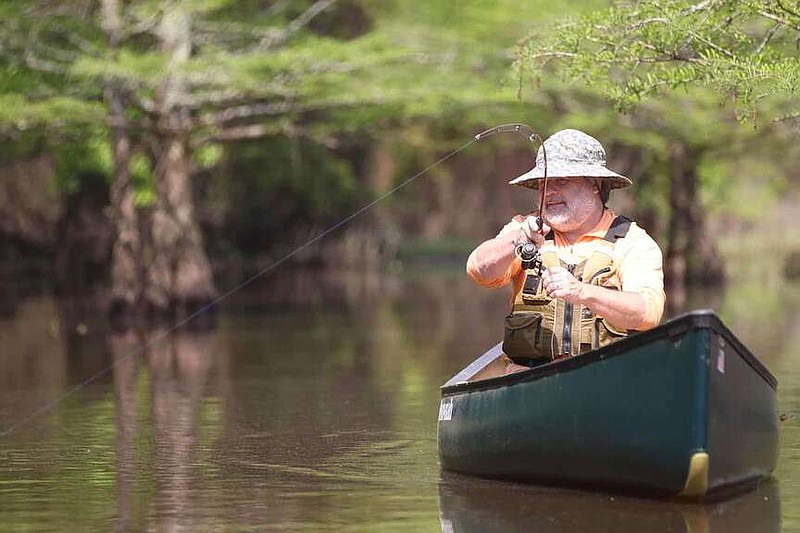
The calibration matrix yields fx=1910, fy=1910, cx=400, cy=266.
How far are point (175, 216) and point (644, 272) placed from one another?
64.1 ft

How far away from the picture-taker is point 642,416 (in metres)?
9.67

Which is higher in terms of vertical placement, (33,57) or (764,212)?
(33,57)

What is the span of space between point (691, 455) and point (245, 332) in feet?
55.9

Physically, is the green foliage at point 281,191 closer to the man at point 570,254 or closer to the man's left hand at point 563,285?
the man at point 570,254

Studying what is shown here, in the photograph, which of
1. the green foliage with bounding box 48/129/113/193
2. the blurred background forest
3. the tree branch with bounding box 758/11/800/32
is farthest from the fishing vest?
the green foliage with bounding box 48/129/113/193

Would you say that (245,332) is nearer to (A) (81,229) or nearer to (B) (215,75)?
(B) (215,75)

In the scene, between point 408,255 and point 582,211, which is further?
point 408,255

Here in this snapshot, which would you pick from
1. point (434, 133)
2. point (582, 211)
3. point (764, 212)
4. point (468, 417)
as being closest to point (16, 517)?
point (468, 417)

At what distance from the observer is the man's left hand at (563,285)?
383 inches

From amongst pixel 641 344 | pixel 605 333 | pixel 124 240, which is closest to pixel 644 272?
pixel 605 333

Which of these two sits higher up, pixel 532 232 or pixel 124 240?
pixel 532 232

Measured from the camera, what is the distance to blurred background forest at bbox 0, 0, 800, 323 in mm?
25516

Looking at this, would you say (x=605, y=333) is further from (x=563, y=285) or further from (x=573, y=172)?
(x=573, y=172)

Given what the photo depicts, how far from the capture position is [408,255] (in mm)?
60875
